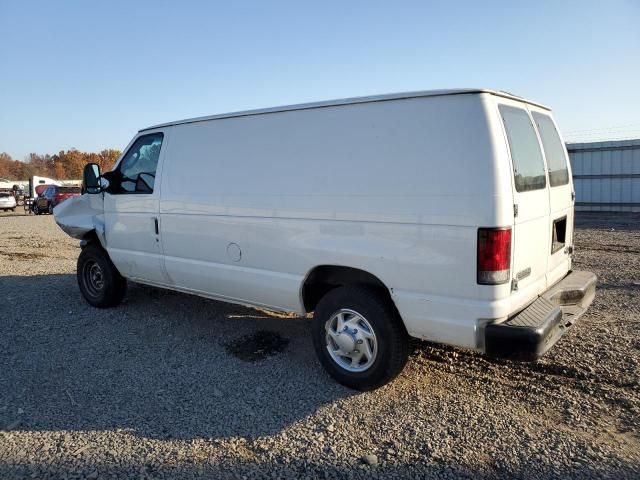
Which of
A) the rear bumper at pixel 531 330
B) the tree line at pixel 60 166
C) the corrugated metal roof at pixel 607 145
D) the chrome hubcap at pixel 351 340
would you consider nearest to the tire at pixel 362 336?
the chrome hubcap at pixel 351 340

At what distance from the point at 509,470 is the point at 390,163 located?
2.14m

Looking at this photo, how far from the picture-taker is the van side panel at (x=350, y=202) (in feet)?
10.8

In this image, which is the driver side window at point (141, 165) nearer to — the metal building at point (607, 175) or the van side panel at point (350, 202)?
the van side panel at point (350, 202)

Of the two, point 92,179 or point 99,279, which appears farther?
point 99,279

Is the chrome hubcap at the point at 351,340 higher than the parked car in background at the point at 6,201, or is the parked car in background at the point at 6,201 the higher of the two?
the parked car in background at the point at 6,201

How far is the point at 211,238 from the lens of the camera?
15.9 feet

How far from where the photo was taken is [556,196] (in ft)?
13.6

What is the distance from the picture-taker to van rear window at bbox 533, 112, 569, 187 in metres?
4.13

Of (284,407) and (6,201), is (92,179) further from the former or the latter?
(6,201)

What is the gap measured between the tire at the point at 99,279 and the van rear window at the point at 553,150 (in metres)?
5.17

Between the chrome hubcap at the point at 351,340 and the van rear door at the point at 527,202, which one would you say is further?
the chrome hubcap at the point at 351,340

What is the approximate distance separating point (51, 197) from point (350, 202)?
2725cm

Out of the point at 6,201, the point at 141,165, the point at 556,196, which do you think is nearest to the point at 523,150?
the point at 556,196

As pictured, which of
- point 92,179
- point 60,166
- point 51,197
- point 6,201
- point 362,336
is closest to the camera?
point 362,336
